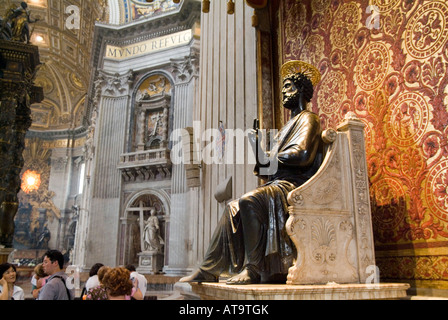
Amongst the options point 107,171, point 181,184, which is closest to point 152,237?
point 181,184

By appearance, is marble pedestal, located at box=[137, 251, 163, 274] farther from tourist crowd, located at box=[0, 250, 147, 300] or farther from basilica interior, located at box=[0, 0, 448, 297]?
tourist crowd, located at box=[0, 250, 147, 300]

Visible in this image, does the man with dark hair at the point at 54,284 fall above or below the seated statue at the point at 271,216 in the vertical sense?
below

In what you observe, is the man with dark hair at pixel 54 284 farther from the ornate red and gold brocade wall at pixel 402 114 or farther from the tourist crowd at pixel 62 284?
the ornate red and gold brocade wall at pixel 402 114

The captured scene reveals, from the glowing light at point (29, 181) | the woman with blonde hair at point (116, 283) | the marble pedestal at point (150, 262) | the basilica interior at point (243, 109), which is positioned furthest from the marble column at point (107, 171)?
the woman with blonde hair at point (116, 283)

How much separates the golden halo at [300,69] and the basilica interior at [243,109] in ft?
1.39

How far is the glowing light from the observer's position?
29109 millimetres

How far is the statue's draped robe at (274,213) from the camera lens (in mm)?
2465

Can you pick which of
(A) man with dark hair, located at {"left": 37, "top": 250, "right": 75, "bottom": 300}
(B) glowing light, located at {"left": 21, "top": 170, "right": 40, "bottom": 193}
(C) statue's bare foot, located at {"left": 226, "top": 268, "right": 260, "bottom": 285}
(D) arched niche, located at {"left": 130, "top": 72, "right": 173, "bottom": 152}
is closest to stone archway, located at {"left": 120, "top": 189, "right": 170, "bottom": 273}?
(D) arched niche, located at {"left": 130, "top": 72, "right": 173, "bottom": 152}

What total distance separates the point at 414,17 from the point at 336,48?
0.95 m

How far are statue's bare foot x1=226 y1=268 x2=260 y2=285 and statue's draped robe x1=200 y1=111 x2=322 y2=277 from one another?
0.06 m

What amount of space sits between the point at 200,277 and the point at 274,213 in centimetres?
73

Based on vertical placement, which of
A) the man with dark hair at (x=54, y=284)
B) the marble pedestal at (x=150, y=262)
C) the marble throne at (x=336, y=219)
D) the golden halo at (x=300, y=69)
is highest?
the golden halo at (x=300, y=69)
